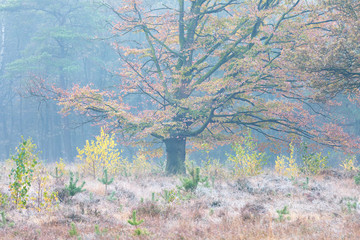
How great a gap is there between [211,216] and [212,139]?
26.0 feet

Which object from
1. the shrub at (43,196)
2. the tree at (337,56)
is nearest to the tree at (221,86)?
the tree at (337,56)

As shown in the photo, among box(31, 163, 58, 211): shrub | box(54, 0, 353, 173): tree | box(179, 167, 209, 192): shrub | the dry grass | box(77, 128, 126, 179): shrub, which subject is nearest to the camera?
the dry grass

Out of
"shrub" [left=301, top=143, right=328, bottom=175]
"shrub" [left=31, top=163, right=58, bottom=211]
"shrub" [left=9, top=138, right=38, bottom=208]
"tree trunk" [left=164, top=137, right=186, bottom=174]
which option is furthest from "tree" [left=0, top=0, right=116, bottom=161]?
"shrub" [left=9, top=138, right=38, bottom=208]

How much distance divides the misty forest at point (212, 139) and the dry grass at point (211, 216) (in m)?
0.03

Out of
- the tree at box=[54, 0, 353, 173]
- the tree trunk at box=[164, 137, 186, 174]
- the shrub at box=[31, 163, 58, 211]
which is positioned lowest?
the tree trunk at box=[164, 137, 186, 174]

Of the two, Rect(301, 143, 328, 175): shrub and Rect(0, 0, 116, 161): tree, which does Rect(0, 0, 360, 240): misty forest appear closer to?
Rect(301, 143, 328, 175): shrub

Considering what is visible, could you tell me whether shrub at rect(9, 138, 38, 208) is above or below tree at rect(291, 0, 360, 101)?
below

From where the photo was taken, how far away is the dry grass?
4516mm

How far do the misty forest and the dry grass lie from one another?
1.1 inches

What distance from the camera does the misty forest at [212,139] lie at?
5.27 metres

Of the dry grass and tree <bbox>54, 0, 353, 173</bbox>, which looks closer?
the dry grass

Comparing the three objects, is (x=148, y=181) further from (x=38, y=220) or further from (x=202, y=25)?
(x=202, y=25)

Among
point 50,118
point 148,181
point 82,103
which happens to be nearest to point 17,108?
point 50,118

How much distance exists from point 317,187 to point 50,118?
3168cm
